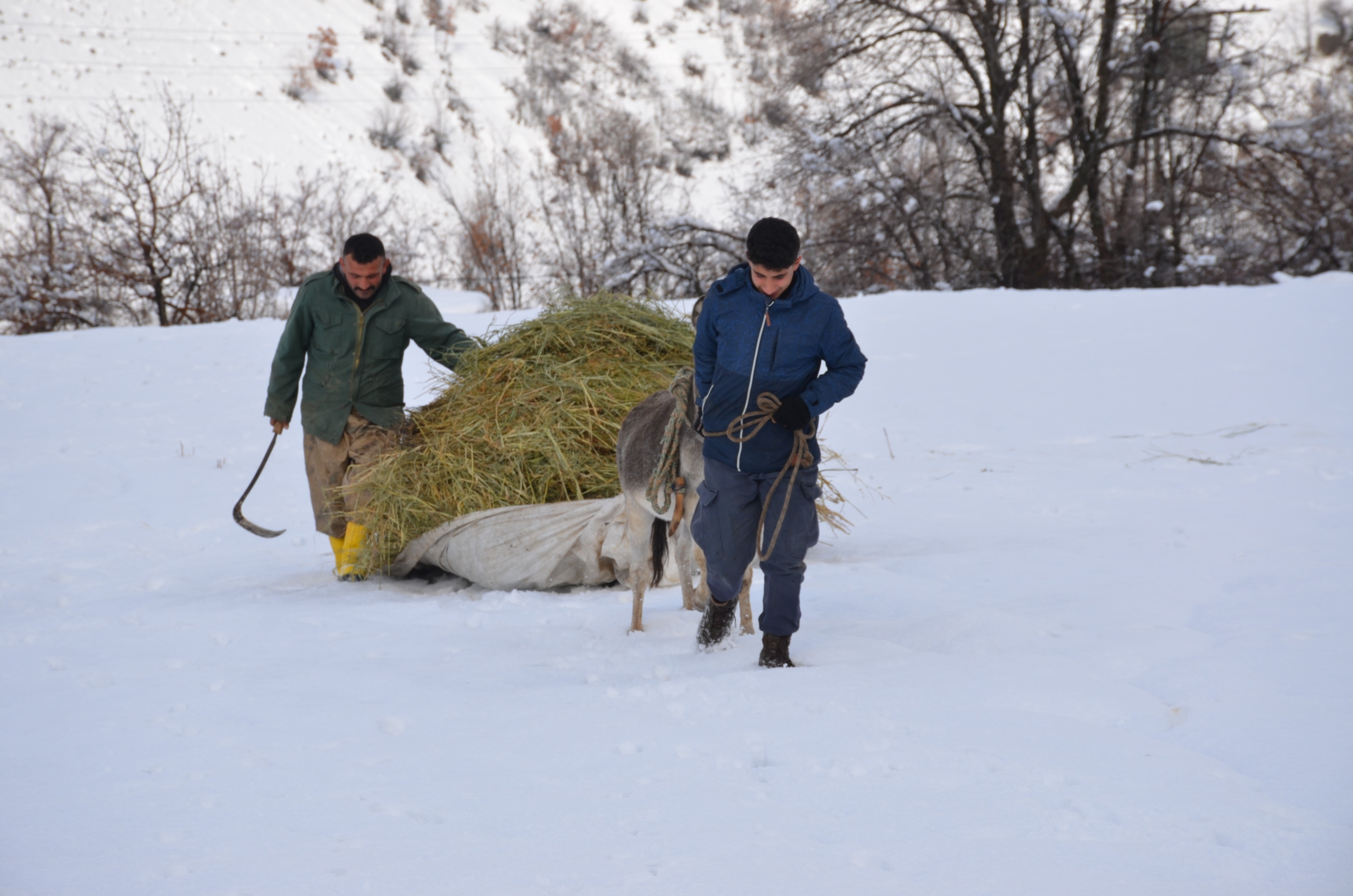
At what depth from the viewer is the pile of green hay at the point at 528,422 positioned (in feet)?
14.6

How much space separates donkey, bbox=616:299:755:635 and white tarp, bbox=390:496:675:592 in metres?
0.31

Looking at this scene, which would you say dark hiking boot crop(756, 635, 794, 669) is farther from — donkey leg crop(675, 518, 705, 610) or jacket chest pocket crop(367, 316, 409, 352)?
jacket chest pocket crop(367, 316, 409, 352)

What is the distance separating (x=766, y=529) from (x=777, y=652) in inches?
16.3

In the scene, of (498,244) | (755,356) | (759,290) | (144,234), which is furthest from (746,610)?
(144,234)

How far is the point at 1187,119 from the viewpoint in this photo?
1388 cm

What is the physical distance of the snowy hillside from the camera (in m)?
21.6

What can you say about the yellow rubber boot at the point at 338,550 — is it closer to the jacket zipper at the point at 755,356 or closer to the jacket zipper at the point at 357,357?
the jacket zipper at the point at 357,357

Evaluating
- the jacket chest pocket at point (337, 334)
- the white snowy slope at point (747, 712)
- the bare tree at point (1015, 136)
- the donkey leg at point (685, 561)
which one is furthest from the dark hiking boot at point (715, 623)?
the bare tree at point (1015, 136)

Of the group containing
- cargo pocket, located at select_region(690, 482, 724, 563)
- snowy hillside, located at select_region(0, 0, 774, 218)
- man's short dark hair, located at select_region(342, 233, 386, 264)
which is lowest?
cargo pocket, located at select_region(690, 482, 724, 563)

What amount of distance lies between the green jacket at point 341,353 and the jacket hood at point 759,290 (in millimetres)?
2534

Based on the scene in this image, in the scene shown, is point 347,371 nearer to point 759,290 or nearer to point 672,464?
point 672,464

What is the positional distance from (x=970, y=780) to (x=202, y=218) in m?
15.9

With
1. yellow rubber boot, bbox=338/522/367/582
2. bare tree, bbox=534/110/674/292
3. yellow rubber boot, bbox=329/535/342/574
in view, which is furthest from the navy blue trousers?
bare tree, bbox=534/110/674/292

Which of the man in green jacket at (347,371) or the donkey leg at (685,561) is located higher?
the man in green jacket at (347,371)
